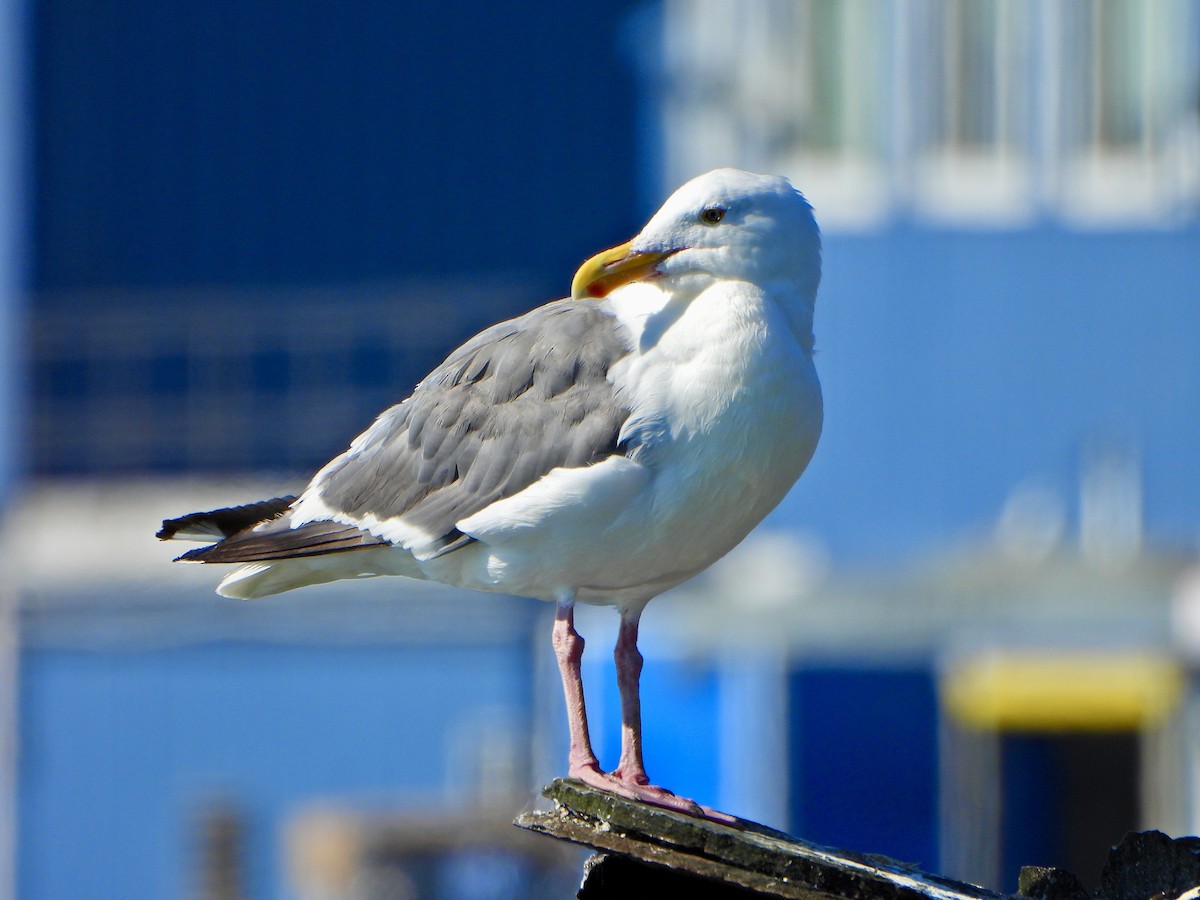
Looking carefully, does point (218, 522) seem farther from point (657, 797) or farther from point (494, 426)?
point (657, 797)

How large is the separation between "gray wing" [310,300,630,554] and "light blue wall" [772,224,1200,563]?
10140 millimetres

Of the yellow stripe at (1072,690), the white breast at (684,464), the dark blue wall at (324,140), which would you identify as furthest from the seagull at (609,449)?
the dark blue wall at (324,140)

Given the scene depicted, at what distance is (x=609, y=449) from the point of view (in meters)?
4.17

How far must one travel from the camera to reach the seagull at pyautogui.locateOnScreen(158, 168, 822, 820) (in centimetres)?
411

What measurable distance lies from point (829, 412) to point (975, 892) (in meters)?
10.7

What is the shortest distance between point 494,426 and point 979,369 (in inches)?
421

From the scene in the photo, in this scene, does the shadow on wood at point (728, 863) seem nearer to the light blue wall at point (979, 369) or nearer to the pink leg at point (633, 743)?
the pink leg at point (633, 743)

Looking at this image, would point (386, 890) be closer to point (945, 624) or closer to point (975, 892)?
point (945, 624)

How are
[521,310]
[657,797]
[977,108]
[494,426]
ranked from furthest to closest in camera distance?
[521,310] → [977,108] → [494,426] → [657,797]

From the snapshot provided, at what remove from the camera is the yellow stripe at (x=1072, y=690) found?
1255 centimetres

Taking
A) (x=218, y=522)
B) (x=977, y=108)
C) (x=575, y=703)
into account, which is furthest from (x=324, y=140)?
(x=575, y=703)

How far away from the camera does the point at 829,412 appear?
14.6 metres

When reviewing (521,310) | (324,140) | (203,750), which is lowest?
(203,750)

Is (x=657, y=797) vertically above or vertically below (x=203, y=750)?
above
